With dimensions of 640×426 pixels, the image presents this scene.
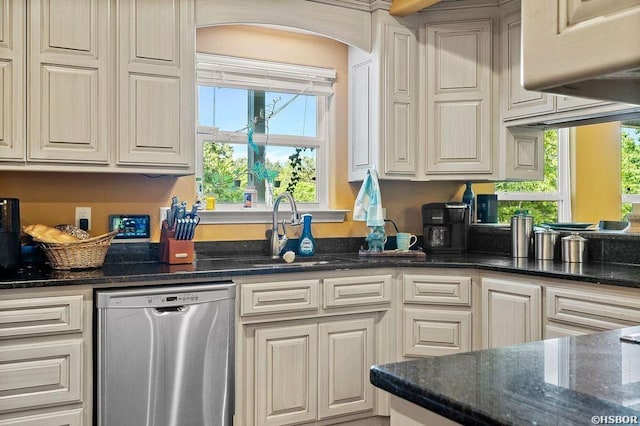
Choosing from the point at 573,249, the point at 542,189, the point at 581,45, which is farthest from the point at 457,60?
the point at 581,45

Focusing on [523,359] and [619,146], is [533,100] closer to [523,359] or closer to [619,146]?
[619,146]

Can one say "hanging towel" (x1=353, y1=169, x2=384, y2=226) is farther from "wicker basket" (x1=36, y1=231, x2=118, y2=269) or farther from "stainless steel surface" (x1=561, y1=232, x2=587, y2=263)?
"wicker basket" (x1=36, y1=231, x2=118, y2=269)

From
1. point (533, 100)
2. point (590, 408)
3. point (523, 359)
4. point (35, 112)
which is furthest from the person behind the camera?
point (533, 100)

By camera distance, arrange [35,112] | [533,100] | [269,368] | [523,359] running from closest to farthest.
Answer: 1. [523,359]
2. [35,112]
3. [269,368]
4. [533,100]

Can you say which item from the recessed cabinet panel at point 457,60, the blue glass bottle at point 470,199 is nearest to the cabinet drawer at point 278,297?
the blue glass bottle at point 470,199

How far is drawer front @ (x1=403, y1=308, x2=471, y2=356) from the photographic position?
10.3 feet

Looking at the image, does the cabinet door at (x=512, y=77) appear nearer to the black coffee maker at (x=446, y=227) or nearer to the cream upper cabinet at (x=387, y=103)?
the cream upper cabinet at (x=387, y=103)

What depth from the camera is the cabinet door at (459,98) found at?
365 cm

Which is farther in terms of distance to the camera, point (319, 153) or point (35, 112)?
point (319, 153)

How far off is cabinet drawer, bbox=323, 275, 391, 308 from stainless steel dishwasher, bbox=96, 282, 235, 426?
1.78 ft

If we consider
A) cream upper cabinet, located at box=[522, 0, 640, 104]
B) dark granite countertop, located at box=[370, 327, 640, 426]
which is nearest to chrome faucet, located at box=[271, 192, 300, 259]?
dark granite countertop, located at box=[370, 327, 640, 426]

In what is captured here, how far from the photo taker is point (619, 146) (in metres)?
5.08

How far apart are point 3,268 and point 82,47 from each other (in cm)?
107

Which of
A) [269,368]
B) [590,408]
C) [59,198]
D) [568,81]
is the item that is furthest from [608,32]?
[59,198]
